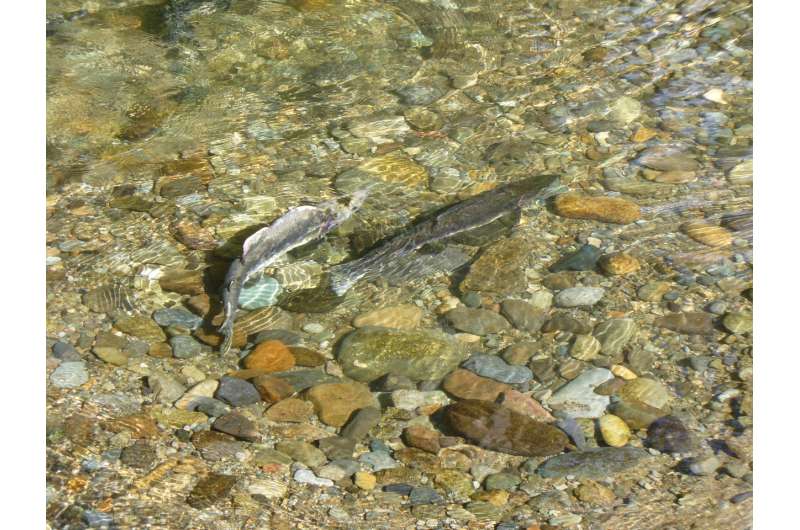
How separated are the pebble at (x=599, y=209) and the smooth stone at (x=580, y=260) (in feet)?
0.90

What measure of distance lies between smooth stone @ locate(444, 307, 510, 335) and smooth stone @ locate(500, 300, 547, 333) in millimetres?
43

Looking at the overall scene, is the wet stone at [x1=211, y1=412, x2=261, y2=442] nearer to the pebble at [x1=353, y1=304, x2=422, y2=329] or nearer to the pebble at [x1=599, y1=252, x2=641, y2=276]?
the pebble at [x1=353, y1=304, x2=422, y2=329]

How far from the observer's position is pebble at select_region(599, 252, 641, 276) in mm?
4609

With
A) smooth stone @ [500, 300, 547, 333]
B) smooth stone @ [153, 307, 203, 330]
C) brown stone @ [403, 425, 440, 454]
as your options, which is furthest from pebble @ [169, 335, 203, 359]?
smooth stone @ [500, 300, 547, 333]

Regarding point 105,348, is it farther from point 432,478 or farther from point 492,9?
point 492,9

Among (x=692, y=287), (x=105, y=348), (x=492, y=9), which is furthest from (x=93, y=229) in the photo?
(x=492, y=9)

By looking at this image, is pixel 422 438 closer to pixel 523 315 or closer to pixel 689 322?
pixel 523 315

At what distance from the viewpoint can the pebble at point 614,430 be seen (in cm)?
369

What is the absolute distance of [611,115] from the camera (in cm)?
588

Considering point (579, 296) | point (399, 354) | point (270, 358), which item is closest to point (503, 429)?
point (399, 354)

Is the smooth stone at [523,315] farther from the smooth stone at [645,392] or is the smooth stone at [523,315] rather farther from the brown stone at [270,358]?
the brown stone at [270,358]

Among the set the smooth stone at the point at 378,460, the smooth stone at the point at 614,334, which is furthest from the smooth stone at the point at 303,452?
the smooth stone at the point at 614,334

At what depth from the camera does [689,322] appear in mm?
4273

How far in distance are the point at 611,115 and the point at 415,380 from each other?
105 inches
